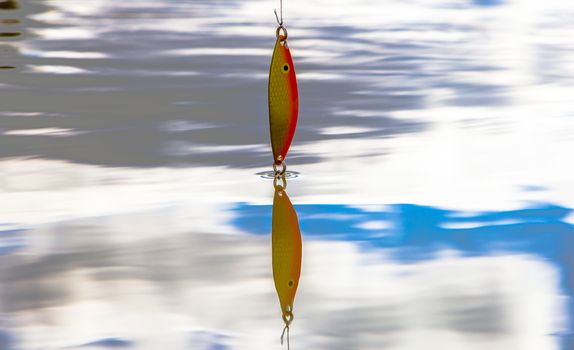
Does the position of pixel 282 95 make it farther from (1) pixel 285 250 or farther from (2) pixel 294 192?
(1) pixel 285 250

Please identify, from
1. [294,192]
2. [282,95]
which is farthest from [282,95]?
[294,192]

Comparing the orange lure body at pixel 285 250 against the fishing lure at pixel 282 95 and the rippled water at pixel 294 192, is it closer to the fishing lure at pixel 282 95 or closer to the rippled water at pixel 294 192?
the rippled water at pixel 294 192

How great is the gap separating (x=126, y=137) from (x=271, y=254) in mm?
2444

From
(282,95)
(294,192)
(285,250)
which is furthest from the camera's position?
(294,192)

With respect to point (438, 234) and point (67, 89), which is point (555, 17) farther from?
point (438, 234)

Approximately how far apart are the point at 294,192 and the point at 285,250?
895 millimetres

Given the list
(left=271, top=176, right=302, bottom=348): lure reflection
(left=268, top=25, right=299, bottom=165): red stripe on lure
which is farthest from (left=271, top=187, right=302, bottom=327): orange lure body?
(left=268, top=25, right=299, bottom=165): red stripe on lure

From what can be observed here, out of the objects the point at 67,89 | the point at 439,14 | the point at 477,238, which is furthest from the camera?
the point at 439,14

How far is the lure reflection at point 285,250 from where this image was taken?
13.5 ft

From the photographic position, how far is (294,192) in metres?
5.61

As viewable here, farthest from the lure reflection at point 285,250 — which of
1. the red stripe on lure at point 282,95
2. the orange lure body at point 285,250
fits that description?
the red stripe on lure at point 282,95

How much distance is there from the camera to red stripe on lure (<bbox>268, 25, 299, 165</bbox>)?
539cm

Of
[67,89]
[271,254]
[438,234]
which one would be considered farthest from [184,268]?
[67,89]

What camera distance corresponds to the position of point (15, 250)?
15.6 feet
